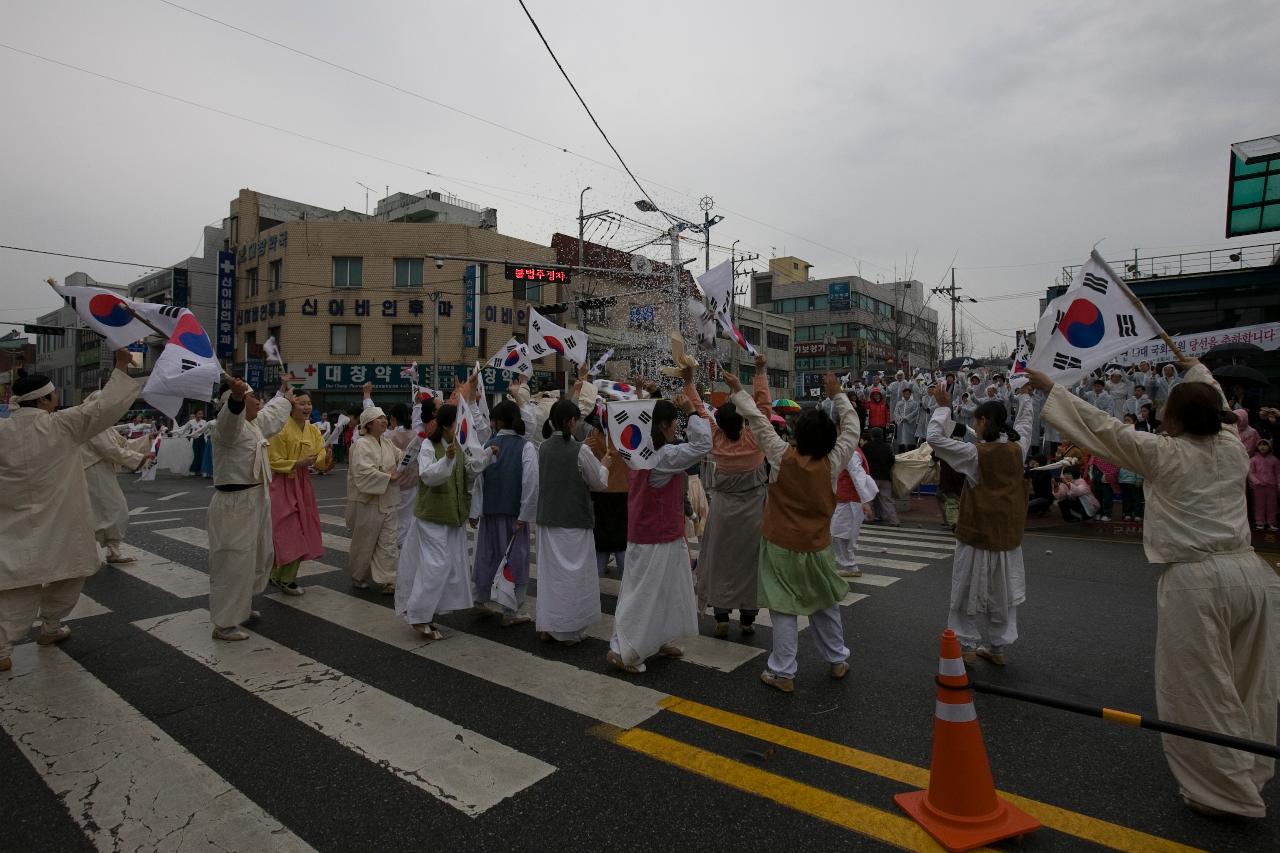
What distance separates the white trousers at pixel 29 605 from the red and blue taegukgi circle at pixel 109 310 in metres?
1.81

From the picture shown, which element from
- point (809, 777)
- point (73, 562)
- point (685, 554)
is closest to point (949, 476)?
point (685, 554)

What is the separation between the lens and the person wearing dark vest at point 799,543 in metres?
4.23

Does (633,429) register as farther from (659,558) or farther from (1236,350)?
(1236,350)

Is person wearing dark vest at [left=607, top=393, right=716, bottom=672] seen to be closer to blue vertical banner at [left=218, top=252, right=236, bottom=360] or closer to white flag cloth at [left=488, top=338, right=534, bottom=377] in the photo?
white flag cloth at [left=488, top=338, right=534, bottom=377]

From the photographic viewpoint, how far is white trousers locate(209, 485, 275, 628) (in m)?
5.20

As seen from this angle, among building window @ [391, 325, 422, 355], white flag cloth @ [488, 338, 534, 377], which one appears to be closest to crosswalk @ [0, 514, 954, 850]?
white flag cloth @ [488, 338, 534, 377]

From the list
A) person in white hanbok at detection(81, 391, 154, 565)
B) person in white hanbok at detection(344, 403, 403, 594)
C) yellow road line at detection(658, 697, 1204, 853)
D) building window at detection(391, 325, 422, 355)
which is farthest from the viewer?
building window at detection(391, 325, 422, 355)

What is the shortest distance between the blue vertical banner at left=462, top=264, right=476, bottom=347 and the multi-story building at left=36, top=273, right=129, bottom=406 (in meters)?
31.4

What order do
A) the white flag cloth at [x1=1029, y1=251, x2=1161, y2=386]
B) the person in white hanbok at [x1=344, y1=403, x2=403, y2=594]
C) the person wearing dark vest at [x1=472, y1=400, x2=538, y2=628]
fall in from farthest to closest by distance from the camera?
the person in white hanbok at [x1=344, y1=403, x2=403, y2=594], the person wearing dark vest at [x1=472, y1=400, x2=538, y2=628], the white flag cloth at [x1=1029, y1=251, x2=1161, y2=386]

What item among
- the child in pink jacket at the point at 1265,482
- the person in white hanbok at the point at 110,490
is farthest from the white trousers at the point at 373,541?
the child in pink jacket at the point at 1265,482

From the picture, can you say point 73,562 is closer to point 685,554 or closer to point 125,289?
→ point 685,554

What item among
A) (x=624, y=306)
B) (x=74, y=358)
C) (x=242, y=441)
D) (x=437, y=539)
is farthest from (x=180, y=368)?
(x=74, y=358)

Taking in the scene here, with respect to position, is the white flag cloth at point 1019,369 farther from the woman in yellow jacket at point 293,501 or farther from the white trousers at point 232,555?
the woman in yellow jacket at point 293,501

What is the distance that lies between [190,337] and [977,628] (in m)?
5.83
